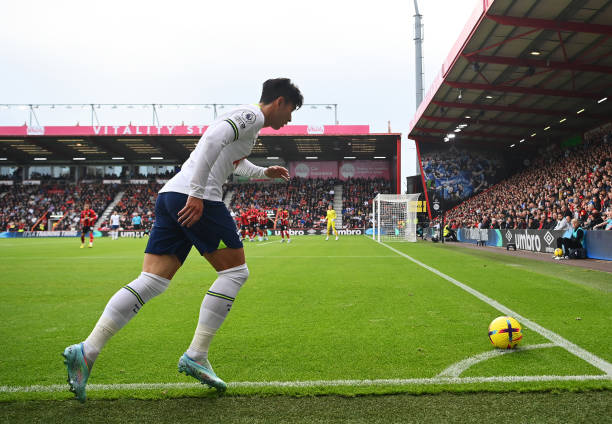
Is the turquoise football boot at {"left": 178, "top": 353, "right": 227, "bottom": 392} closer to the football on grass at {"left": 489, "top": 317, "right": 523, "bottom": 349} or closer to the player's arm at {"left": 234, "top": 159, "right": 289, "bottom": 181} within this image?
the player's arm at {"left": 234, "top": 159, "right": 289, "bottom": 181}

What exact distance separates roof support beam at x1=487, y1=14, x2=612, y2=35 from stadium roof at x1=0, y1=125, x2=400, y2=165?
23285 millimetres

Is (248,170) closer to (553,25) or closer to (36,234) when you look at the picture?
(553,25)

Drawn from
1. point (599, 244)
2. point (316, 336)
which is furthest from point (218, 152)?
point (599, 244)

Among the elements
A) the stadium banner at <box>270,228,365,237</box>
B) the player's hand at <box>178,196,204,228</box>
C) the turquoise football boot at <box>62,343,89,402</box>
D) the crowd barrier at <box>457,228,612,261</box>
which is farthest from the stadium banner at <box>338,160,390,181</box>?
the turquoise football boot at <box>62,343,89,402</box>

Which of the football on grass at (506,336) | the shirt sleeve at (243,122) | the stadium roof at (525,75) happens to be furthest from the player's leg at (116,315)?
the stadium roof at (525,75)

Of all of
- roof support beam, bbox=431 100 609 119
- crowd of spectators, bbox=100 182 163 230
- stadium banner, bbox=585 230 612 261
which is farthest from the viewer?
crowd of spectators, bbox=100 182 163 230

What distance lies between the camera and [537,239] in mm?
16266

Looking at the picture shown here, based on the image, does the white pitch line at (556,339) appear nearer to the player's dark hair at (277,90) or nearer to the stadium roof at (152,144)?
the player's dark hair at (277,90)

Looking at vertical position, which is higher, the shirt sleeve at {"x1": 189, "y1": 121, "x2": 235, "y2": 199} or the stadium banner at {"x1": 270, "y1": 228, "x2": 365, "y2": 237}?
the shirt sleeve at {"x1": 189, "y1": 121, "x2": 235, "y2": 199}

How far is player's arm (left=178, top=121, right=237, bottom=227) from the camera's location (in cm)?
260

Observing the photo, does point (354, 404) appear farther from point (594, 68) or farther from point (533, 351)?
point (594, 68)

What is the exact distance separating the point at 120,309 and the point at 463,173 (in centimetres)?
3863

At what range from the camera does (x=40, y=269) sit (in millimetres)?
10195

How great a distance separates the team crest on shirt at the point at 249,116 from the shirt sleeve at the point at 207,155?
5.5 inches
